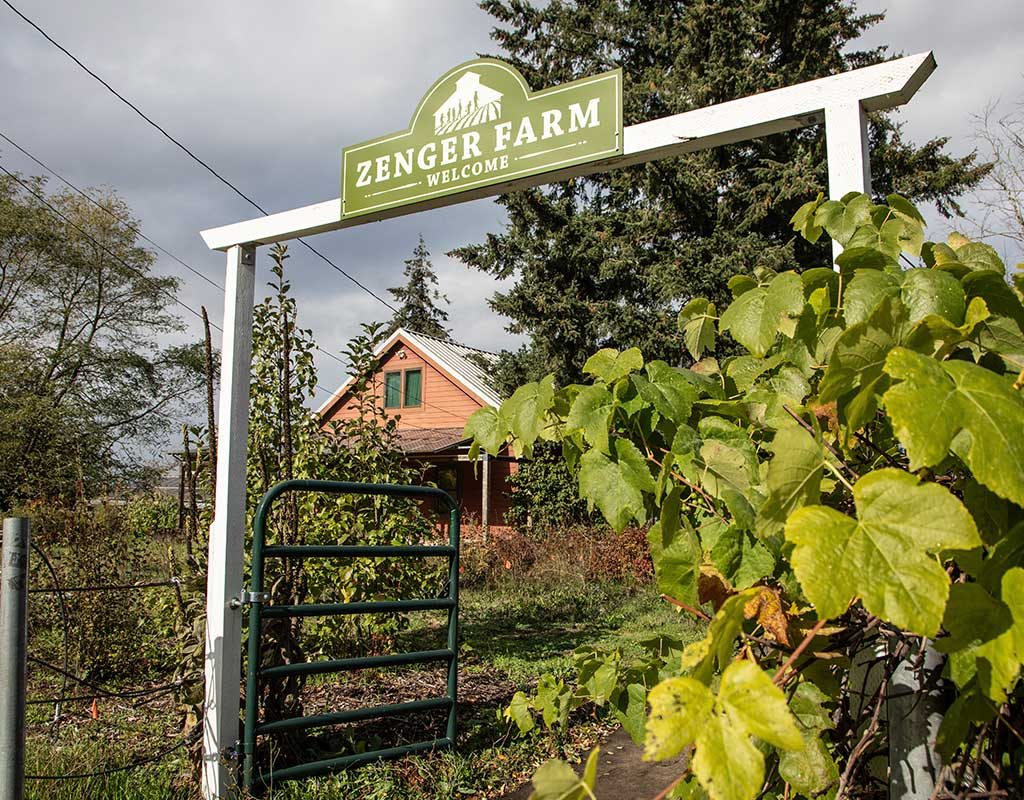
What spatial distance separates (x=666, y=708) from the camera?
2.07ft

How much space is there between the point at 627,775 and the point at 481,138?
135 inches

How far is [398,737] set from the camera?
4.57 metres

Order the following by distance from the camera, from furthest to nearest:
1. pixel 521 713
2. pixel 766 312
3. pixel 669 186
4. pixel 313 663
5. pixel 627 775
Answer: pixel 669 186, pixel 627 775, pixel 313 663, pixel 521 713, pixel 766 312

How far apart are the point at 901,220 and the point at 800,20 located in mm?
19141

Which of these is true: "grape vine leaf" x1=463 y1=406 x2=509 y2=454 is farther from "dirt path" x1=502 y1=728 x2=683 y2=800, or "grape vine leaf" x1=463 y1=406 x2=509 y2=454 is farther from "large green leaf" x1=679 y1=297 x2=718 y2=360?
"dirt path" x1=502 y1=728 x2=683 y2=800

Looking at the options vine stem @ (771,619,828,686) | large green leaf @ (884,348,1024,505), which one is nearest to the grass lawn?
vine stem @ (771,619,828,686)

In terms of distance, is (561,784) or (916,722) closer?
(561,784)

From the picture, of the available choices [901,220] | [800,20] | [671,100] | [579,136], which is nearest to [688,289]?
[671,100]

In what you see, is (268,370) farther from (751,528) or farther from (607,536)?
(607,536)

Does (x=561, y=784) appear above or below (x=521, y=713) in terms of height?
above

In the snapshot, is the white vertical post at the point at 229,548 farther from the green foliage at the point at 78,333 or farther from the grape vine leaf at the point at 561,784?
the green foliage at the point at 78,333

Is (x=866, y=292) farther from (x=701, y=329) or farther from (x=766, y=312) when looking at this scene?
(x=701, y=329)

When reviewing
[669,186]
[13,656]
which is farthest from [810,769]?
[669,186]

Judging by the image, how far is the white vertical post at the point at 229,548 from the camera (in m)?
3.61
